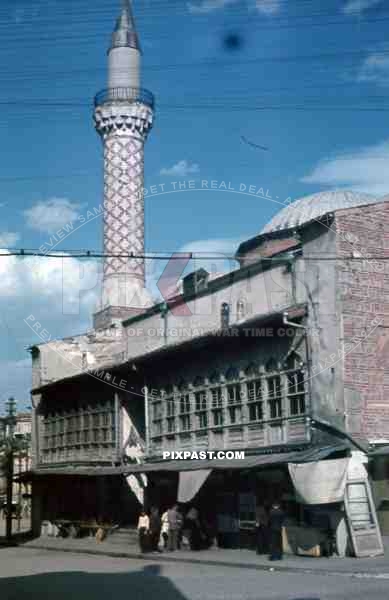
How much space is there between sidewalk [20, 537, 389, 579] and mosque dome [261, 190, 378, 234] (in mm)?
14422

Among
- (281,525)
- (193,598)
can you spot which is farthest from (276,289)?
(193,598)

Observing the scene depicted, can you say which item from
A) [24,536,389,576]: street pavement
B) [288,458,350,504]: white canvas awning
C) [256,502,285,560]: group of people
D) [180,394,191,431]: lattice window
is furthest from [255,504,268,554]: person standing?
[180,394,191,431]: lattice window

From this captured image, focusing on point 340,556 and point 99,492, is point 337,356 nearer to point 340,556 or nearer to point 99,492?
point 340,556

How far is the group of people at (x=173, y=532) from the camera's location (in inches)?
950

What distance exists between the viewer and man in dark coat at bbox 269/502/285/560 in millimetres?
19719

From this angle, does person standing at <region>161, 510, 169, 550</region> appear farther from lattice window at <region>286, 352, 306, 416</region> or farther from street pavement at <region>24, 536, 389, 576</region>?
lattice window at <region>286, 352, 306, 416</region>

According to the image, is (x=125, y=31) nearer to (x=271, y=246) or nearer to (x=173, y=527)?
(x=271, y=246)

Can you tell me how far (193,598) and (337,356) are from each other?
10.1 m

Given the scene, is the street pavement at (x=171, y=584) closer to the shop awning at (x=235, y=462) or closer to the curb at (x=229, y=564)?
the curb at (x=229, y=564)

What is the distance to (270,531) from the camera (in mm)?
20172

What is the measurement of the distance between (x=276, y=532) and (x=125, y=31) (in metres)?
40.5

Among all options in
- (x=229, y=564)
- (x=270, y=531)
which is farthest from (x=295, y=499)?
(x=229, y=564)

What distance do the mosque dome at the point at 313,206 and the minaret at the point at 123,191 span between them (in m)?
15.7

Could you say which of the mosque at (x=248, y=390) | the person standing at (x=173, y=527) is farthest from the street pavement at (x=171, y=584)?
the mosque at (x=248, y=390)
